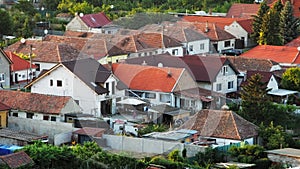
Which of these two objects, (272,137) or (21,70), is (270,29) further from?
(272,137)

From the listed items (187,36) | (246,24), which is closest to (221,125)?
(187,36)

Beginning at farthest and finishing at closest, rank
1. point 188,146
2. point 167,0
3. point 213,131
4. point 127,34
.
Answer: point 167,0
point 127,34
point 213,131
point 188,146

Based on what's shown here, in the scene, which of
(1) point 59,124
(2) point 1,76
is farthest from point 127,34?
(1) point 59,124

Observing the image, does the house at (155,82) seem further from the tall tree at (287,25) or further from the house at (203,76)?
the tall tree at (287,25)

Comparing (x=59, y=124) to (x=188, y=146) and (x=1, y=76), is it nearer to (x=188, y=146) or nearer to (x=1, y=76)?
(x=188, y=146)

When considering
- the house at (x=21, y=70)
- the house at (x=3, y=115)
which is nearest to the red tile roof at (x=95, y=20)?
the house at (x=21, y=70)

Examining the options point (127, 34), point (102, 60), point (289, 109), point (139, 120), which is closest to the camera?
point (139, 120)
